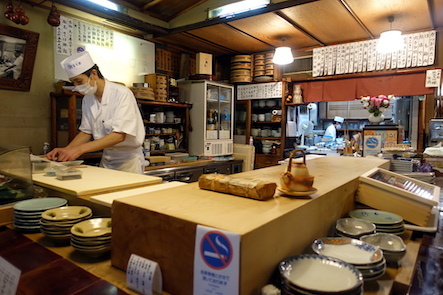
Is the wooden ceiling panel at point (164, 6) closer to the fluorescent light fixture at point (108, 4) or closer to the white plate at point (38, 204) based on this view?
the fluorescent light fixture at point (108, 4)

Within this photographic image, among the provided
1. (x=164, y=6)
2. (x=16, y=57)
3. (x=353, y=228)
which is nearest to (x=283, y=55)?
(x=164, y=6)

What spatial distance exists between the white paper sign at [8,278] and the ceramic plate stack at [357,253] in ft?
3.59

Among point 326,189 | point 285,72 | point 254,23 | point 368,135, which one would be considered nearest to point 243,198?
point 326,189

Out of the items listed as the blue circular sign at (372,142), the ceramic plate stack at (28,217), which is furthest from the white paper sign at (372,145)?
the ceramic plate stack at (28,217)

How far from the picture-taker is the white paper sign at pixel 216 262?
32.7 inches

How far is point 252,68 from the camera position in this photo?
22.2 ft

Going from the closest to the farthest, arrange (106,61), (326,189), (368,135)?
(326,189) < (368,135) < (106,61)

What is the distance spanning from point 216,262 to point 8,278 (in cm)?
86

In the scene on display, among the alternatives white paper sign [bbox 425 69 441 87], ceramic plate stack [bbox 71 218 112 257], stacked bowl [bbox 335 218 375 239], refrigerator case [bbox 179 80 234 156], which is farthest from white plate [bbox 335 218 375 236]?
white paper sign [bbox 425 69 441 87]

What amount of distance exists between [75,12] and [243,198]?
4816 millimetres

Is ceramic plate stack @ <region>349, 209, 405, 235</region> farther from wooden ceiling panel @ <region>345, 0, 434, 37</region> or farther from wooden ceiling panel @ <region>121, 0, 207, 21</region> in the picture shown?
wooden ceiling panel @ <region>121, 0, 207, 21</region>

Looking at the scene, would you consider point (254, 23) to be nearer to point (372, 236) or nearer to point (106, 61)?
point (106, 61)

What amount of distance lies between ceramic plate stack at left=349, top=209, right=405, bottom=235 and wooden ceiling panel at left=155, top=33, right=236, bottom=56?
192 inches

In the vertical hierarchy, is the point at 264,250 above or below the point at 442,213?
above
